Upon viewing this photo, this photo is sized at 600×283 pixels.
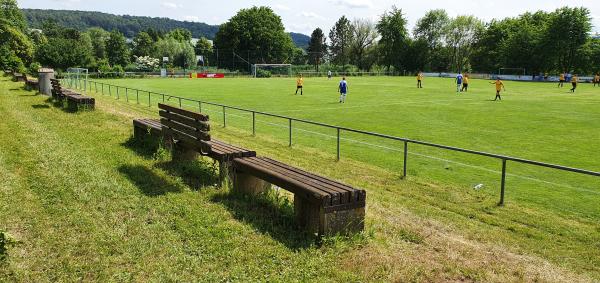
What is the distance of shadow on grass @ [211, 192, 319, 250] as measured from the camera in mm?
5950

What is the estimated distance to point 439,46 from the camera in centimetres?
11100

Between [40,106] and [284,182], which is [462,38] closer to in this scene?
[40,106]

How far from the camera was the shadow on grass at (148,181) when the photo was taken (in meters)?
7.84

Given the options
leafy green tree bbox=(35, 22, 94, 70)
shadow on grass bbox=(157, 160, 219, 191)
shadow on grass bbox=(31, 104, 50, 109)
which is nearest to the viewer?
shadow on grass bbox=(157, 160, 219, 191)

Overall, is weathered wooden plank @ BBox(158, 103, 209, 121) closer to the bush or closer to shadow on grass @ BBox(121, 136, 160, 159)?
shadow on grass @ BBox(121, 136, 160, 159)

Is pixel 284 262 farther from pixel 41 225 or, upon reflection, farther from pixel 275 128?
pixel 275 128

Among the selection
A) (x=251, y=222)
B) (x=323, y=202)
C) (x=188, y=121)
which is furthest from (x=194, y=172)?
(x=323, y=202)

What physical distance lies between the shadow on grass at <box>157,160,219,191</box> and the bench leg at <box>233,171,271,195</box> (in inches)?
24.6

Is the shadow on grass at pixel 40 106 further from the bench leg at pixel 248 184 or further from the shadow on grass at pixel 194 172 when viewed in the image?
the bench leg at pixel 248 184

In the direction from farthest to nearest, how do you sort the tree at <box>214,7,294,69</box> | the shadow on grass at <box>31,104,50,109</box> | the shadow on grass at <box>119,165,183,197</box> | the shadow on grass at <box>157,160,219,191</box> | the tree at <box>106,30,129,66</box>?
1. the tree at <box>106,30,129,66</box>
2. the tree at <box>214,7,294,69</box>
3. the shadow on grass at <box>31,104,50,109</box>
4. the shadow on grass at <box>157,160,219,191</box>
5. the shadow on grass at <box>119,165,183,197</box>

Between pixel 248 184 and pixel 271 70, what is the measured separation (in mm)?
85390

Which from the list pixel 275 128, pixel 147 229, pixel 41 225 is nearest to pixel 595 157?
pixel 275 128

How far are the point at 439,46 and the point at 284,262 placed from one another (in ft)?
369

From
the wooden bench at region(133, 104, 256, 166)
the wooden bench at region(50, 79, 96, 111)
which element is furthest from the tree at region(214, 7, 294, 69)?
the wooden bench at region(133, 104, 256, 166)
